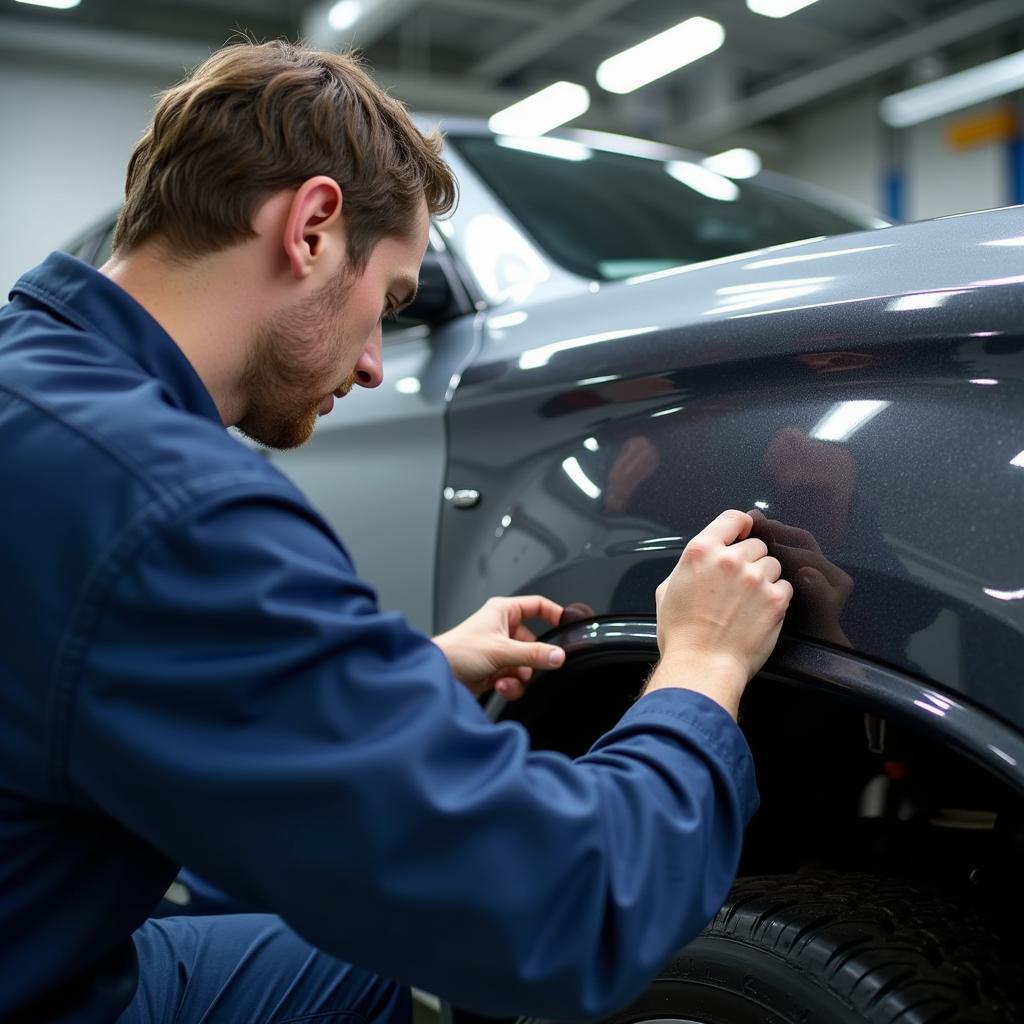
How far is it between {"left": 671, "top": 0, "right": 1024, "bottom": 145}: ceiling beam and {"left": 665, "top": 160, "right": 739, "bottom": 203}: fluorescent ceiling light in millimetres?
7150

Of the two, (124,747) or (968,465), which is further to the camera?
(968,465)

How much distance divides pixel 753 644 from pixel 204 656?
0.44 m

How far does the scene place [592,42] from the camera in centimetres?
930

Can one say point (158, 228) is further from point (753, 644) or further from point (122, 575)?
point (753, 644)

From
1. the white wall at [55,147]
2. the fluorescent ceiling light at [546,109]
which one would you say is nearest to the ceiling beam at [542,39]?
the fluorescent ceiling light at [546,109]

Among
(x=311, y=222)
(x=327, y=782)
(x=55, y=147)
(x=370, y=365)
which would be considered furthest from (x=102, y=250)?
(x=55, y=147)

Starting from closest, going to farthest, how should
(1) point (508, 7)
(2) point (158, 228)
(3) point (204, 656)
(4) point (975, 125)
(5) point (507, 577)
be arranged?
(3) point (204, 656) < (2) point (158, 228) < (5) point (507, 577) < (1) point (508, 7) < (4) point (975, 125)

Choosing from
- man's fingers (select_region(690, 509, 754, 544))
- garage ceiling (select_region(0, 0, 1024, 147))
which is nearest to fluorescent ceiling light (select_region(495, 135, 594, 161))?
man's fingers (select_region(690, 509, 754, 544))

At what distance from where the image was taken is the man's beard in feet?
3.03

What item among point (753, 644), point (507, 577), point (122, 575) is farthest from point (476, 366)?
point (122, 575)

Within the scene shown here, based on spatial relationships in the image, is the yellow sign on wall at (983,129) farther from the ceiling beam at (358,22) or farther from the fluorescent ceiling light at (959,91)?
the ceiling beam at (358,22)

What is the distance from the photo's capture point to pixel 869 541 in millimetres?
844

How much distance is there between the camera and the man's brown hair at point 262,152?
896 millimetres

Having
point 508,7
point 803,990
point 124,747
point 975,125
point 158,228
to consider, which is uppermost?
point 975,125
